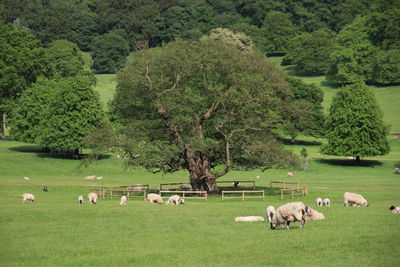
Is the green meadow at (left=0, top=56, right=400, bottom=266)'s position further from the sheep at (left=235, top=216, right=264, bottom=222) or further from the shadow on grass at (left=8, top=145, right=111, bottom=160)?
the shadow on grass at (left=8, top=145, right=111, bottom=160)

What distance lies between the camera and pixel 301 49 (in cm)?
18425

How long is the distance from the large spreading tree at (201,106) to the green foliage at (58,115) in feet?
107

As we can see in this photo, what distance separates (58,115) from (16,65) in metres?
19.6

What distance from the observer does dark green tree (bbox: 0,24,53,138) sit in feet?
353

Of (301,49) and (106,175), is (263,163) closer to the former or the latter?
(106,175)

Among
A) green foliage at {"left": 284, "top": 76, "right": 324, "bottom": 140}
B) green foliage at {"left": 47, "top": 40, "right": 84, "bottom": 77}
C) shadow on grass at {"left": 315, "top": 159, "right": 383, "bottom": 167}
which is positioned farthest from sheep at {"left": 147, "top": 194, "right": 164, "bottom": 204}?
green foliage at {"left": 47, "top": 40, "right": 84, "bottom": 77}

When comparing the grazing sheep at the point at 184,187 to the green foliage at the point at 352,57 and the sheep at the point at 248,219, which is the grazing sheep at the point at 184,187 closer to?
the sheep at the point at 248,219

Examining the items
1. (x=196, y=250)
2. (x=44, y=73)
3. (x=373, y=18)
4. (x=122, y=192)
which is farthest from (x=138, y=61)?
(x=373, y=18)

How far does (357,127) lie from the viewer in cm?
9544

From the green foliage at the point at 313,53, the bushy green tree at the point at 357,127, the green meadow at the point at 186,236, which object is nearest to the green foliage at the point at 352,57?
the green foliage at the point at 313,53

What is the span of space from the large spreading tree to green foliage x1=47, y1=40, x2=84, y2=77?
104 meters

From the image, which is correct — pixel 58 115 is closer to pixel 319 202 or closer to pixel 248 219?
pixel 319 202

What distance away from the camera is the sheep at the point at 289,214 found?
3194cm

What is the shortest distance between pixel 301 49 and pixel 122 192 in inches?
5147
